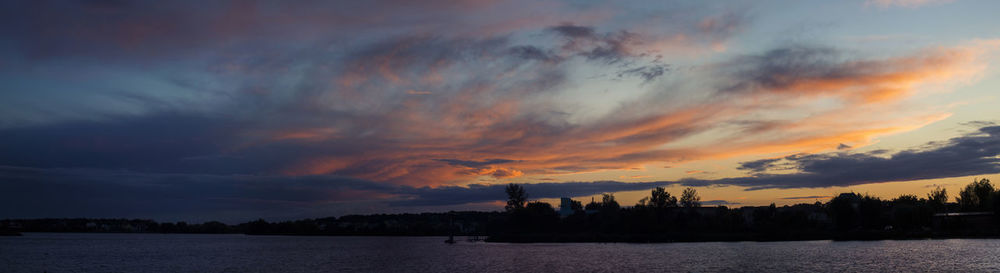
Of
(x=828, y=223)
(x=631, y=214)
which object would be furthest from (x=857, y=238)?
(x=631, y=214)

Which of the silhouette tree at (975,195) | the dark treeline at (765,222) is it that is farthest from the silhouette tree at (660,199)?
the silhouette tree at (975,195)

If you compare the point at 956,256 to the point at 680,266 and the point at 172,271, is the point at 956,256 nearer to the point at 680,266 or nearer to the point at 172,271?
the point at 680,266

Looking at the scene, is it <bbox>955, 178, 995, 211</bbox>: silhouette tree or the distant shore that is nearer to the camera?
the distant shore

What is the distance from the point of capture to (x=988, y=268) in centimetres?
6191

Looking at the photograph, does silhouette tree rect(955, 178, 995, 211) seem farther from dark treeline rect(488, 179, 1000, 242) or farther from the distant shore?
the distant shore

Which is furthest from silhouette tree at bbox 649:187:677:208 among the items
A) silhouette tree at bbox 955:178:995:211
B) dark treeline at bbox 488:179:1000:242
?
silhouette tree at bbox 955:178:995:211

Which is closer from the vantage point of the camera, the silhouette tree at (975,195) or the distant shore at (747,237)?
the distant shore at (747,237)

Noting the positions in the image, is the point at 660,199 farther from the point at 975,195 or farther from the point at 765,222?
the point at 975,195

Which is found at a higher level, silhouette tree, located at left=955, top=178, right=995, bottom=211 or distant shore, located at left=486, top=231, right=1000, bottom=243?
silhouette tree, located at left=955, top=178, right=995, bottom=211

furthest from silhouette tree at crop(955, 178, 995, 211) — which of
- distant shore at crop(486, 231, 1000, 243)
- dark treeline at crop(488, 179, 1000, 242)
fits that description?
distant shore at crop(486, 231, 1000, 243)

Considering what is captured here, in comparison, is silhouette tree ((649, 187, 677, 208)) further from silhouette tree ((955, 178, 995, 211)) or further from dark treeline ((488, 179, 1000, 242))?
silhouette tree ((955, 178, 995, 211))

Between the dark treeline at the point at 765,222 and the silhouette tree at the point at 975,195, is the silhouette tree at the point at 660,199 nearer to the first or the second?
the dark treeline at the point at 765,222

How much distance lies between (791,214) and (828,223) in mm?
15401

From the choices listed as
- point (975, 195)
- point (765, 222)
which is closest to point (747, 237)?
point (765, 222)
